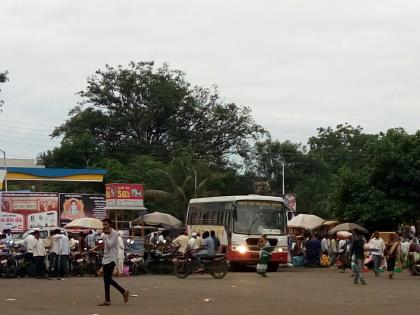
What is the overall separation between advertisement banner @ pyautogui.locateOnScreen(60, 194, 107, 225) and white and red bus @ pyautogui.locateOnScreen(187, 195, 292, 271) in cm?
1325

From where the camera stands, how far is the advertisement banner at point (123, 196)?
39469mm

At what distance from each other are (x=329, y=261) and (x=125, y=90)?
43124mm

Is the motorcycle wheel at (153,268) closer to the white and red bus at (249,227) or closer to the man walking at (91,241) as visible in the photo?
the man walking at (91,241)

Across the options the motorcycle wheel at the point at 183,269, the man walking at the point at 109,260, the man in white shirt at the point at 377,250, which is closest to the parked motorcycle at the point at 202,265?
the motorcycle wheel at the point at 183,269

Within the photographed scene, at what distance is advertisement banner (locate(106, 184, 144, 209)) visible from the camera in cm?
3947

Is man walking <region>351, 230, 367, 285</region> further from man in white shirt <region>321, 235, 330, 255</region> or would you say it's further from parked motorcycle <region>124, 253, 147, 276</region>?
man in white shirt <region>321, 235, 330, 255</region>

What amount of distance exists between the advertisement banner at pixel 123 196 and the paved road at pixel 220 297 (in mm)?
15234

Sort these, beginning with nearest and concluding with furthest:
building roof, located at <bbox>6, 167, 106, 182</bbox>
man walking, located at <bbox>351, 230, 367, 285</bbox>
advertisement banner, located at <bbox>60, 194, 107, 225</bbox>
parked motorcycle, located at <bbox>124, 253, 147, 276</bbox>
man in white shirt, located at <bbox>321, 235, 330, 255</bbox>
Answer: man walking, located at <bbox>351, 230, 367, 285</bbox> → parked motorcycle, located at <bbox>124, 253, 147, 276</bbox> → man in white shirt, located at <bbox>321, 235, 330, 255</bbox> → advertisement banner, located at <bbox>60, 194, 107, 225</bbox> → building roof, located at <bbox>6, 167, 106, 182</bbox>

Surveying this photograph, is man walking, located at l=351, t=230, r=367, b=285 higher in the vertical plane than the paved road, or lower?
higher

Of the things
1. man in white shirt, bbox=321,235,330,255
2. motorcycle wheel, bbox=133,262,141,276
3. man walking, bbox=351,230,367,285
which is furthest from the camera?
man in white shirt, bbox=321,235,330,255

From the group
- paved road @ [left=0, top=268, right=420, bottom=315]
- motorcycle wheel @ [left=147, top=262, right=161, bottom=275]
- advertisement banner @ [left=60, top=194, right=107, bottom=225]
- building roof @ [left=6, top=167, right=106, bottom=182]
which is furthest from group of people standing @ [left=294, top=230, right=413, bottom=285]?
building roof @ [left=6, top=167, right=106, bottom=182]

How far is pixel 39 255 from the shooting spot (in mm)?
24859

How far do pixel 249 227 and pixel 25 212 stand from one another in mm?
13675

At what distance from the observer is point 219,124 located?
7538 cm
